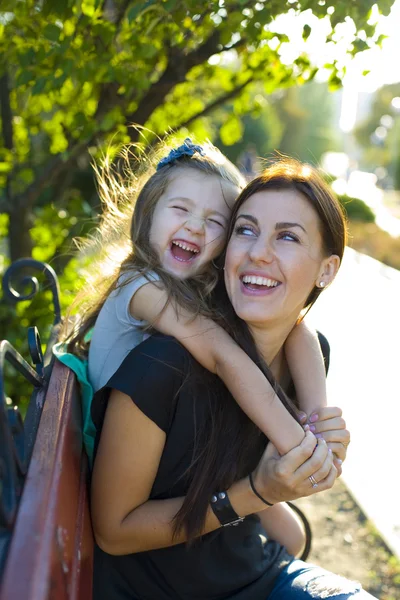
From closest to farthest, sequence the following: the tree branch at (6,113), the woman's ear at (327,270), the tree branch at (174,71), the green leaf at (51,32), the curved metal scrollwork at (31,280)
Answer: the woman's ear at (327,270) < the curved metal scrollwork at (31,280) < the green leaf at (51,32) < the tree branch at (174,71) < the tree branch at (6,113)

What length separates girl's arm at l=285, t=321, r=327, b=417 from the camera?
238cm

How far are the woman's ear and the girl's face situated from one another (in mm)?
425

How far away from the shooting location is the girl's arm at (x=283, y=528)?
273cm

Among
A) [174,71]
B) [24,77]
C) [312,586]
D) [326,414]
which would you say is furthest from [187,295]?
[174,71]

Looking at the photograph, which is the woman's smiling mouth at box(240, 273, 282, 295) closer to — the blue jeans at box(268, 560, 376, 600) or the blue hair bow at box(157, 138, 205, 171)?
the blue hair bow at box(157, 138, 205, 171)

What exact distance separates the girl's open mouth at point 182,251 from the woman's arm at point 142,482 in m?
0.77

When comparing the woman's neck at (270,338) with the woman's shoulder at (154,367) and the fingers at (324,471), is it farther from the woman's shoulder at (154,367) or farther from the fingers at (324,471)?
the fingers at (324,471)

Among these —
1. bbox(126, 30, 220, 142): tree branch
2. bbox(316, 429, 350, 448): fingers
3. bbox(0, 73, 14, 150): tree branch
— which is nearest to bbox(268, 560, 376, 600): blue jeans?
bbox(316, 429, 350, 448): fingers

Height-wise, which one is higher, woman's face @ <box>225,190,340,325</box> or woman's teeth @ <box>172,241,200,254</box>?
woman's face @ <box>225,190,340,325</box>

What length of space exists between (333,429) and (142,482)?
63 cm

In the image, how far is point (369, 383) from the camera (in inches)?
281

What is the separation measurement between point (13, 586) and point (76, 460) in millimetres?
765

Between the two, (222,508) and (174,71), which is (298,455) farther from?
(174,71)

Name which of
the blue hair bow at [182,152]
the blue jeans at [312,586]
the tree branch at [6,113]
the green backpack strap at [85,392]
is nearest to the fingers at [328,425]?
the blue jeans at [312,586]
